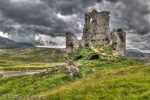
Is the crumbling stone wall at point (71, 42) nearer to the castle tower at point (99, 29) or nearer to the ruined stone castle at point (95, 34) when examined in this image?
the ruined stone castle at point (95, 34)

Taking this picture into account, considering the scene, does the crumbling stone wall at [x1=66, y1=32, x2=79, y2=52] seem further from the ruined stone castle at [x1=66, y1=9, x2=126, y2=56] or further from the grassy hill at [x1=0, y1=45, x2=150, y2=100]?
the grassy hill at [x1=0, y1=45, x2=150, y2=100]

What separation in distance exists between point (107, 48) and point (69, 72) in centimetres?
3677

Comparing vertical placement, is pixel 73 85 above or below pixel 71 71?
above

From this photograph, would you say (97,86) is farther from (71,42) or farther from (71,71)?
(71,42)

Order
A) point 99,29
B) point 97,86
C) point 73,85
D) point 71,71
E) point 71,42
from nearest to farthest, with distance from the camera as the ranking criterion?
point 97,86
point 73,85
point 71,71
point 71,42
point 99,29

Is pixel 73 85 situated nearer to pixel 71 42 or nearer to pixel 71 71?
pixel 71 71

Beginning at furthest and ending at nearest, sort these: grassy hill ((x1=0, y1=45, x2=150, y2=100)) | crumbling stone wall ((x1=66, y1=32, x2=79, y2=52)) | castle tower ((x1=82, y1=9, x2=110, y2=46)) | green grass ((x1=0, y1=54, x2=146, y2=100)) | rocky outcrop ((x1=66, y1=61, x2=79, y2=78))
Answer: castle tower ((x1=82, y1=9, x2=110, y2=46))
crumbling stone wall ((x1=66, y1=32, x2=79, y2=52))
rocky outcrop ((x1=66, y1=61, x2=79, y2=78))
green grass ((x1=0, y1=54, x2=146, y2=100))
grassy hill ((x1=0, y1=45, x2=150, y2=100))

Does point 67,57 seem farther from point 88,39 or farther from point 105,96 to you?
point 105,96

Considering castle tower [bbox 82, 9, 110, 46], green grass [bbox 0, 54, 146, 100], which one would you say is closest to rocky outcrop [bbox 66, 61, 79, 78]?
green grass [bbox 0, 54, 146, 100]

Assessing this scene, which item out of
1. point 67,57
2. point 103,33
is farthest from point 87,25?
point 67,57

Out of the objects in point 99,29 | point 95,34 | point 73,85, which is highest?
point 99,29

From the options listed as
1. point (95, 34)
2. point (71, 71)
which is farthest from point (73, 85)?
point (95, 34)

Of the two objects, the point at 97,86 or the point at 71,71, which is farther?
the point at 71,71

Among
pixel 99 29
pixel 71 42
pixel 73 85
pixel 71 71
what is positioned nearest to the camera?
pixel 73 85
